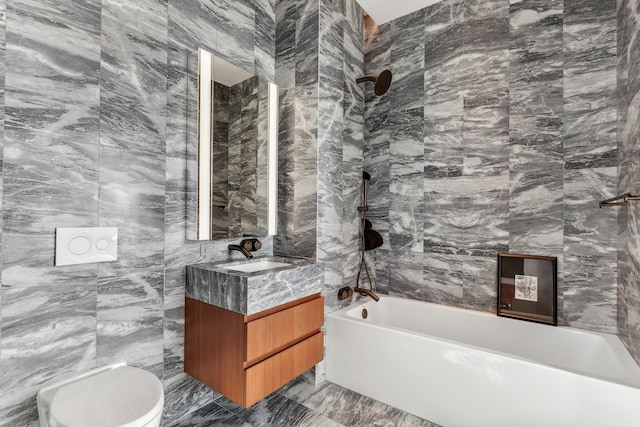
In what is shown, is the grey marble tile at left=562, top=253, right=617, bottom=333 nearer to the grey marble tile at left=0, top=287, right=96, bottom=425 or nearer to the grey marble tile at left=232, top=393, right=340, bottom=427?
the grey marble tile at left=232, top=393, right=340, bottom=427

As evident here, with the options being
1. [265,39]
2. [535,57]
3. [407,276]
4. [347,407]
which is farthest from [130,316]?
[535,57]

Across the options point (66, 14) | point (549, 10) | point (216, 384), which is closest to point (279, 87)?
point (66, 14)

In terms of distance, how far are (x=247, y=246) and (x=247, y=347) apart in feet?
2.51

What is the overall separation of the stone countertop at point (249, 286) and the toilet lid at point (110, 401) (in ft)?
1.51

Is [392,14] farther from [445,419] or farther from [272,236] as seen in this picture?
[445,419]

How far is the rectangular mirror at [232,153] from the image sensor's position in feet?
6.17

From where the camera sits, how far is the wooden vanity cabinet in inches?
61.9

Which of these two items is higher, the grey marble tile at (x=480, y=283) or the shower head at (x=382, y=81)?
the shower head at (x=382, y=81)

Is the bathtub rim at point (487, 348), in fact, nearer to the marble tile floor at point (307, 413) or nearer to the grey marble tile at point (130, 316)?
the marble tile floor at point (307, 413)

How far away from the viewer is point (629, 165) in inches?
64.9

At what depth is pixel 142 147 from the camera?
167 cm

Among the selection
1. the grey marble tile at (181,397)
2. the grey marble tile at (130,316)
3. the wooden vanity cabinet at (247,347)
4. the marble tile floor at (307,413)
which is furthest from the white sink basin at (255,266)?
the marble tile floor at (307,413)

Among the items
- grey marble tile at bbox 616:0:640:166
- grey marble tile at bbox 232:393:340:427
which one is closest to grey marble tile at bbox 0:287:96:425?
grey marble tile at bbox 232:393:340:427

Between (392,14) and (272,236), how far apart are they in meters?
2.09
